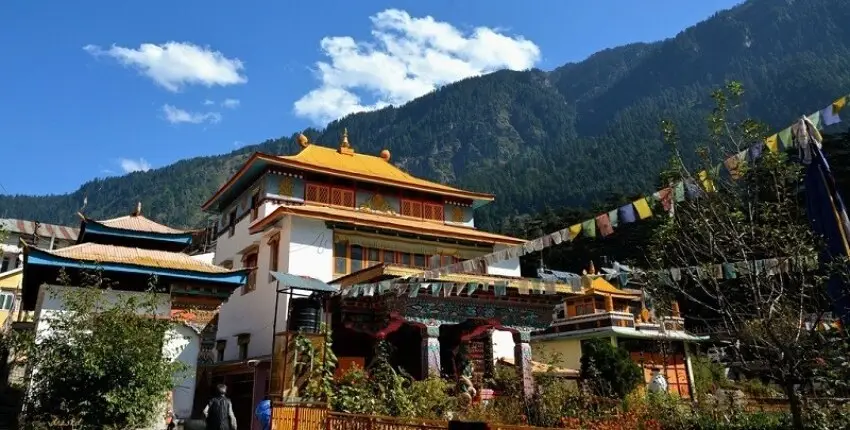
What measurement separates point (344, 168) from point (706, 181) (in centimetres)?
1518

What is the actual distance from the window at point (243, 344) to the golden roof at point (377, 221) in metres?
3.54

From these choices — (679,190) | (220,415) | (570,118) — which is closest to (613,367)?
(679,190)

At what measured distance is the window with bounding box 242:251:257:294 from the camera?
20469mm

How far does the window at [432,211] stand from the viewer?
23223 millimetres

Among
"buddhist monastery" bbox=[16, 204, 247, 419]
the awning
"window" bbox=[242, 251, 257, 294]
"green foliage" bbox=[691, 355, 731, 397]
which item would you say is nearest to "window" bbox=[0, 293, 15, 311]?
"window" bbox=[242, 251, 257, 294]

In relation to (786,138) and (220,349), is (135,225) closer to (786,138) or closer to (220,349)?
(220,349)

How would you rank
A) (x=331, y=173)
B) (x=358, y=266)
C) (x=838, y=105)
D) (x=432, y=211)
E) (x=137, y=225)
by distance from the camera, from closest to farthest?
(x=838, y=105) < (x=137, y=225) < (x=358, y=266) < (x=331, y=173) < (x=432, y=211)

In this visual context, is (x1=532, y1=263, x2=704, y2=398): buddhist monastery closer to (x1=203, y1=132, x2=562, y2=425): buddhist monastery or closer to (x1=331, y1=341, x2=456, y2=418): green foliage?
(x1=203, y1=132, x2=562, y2=425): buddhist monastery

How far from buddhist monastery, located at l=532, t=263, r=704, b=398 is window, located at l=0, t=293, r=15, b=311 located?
34.1 metres

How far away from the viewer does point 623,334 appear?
28.8 metres

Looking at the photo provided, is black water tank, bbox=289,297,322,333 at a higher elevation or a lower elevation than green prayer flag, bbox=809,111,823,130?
lower

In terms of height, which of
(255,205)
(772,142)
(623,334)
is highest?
(255,205)

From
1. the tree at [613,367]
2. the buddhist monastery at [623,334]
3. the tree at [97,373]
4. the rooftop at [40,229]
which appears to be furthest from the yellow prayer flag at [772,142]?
the rooftop at [40,229]

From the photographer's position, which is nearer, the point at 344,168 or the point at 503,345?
the point at 503,345
